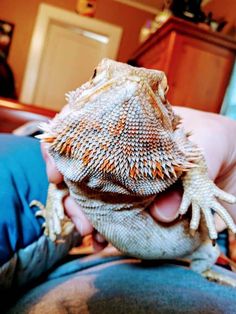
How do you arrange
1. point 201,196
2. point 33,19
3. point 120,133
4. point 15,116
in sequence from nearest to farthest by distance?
point 120,133, point 201,196, point 15,116, point 33,19

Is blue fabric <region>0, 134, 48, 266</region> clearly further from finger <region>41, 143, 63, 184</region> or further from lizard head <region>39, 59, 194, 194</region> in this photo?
lizard head <region>39, 59, 194, 194</region>

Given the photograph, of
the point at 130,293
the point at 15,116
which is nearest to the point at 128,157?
the point at 130,293

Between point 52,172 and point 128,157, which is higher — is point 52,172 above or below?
below

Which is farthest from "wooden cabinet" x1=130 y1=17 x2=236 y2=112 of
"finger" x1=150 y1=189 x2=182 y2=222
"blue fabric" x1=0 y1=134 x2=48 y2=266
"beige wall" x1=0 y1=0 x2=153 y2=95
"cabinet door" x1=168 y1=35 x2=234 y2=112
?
"beige wall" x1=0 y1=0 x2=153 y2=95

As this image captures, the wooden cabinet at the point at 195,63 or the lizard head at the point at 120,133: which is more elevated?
the wooden cabinet at the point at 195,63

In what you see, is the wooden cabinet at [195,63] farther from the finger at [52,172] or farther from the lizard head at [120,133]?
the lizard head at [120,133]

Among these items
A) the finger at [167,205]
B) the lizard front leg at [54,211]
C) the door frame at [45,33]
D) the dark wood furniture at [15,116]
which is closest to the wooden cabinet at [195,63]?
the dark wood furniture at [15,116]

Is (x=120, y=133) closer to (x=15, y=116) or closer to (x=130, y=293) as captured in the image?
(x=130, y=293)
